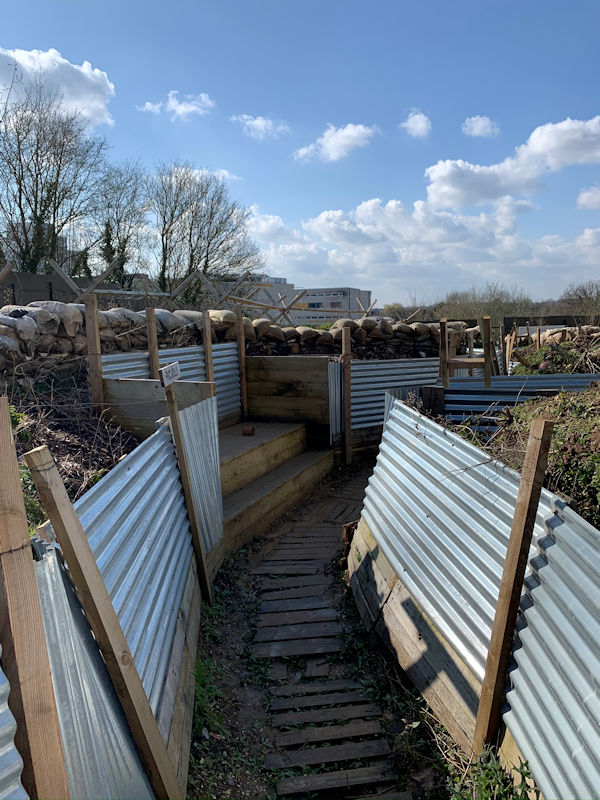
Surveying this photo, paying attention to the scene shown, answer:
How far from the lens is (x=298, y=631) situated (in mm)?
4270

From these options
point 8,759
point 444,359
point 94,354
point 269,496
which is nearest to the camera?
point 8,759

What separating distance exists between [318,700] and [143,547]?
5.61ft

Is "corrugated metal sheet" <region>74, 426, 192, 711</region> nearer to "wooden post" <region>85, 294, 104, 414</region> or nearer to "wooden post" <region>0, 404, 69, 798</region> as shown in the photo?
"wooden post" <region>0, 404, 69, 798</region>

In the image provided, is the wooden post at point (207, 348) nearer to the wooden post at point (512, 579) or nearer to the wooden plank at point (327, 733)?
the wooden plank at point (327, 733)

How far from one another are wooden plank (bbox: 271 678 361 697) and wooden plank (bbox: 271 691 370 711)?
0.10ft

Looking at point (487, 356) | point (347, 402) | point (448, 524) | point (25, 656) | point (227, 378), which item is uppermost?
point (487, 356)

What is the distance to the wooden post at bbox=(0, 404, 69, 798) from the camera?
125 centimetres

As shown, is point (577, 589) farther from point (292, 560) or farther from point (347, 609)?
A: point (292, 560)

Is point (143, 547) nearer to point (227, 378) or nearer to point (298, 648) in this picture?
A: point (298, 648)

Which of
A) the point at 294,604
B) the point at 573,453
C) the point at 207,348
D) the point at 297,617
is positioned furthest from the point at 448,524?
the point at 207,348

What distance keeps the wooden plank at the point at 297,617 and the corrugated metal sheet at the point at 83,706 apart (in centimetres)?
254

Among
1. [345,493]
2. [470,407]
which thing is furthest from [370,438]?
[470,407]

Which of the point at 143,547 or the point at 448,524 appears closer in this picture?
the point at 143,547

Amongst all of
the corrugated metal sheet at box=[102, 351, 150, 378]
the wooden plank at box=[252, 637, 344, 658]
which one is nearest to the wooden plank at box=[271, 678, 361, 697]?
the wooden plank at box=[252, 637, 344, 658]
